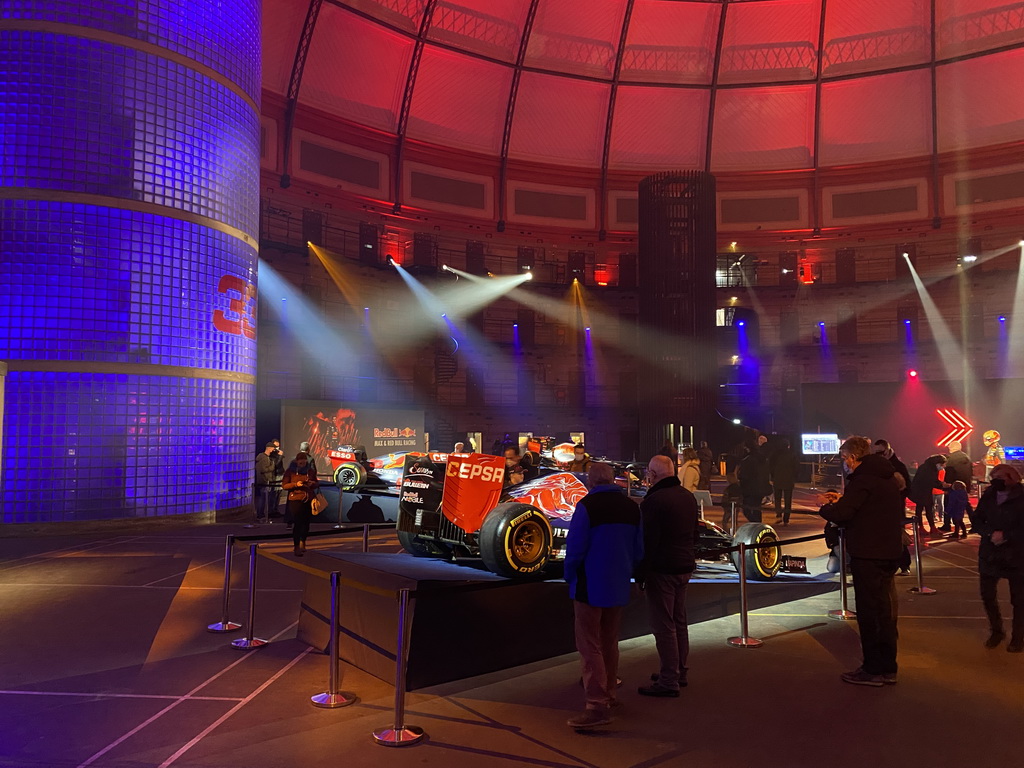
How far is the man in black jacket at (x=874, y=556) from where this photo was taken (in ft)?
18.6

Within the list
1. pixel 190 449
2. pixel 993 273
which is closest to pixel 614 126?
pixel 993 273

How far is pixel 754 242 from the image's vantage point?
114ft

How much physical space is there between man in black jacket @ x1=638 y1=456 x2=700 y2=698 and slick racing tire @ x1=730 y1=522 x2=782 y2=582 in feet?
12.0

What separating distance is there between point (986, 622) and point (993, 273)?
29.7 m

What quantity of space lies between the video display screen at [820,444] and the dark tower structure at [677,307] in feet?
10.9

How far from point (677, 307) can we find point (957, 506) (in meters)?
11.9

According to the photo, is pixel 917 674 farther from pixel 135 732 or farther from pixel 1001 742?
pixel 135 732

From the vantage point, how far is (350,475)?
15234 mm

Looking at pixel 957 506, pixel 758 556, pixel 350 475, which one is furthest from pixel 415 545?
pixel 957 506

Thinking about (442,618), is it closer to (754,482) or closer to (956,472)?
(754,482)

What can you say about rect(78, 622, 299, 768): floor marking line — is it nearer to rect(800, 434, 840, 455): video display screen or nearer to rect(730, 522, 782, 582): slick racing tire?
rect(730, 522, 782, 582): slick racing tire

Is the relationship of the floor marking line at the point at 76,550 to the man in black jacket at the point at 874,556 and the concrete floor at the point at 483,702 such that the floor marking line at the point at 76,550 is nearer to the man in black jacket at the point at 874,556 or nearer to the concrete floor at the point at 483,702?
the concrete floor at the point at 483,702

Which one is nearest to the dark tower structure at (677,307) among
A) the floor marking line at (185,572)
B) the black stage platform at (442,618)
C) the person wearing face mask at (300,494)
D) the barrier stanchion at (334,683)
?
the person wearing face mask at (300,494)

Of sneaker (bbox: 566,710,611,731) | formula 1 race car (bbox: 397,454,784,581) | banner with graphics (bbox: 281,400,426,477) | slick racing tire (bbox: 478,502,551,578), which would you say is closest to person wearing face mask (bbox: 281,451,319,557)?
formula 1 race car (bbox: 397,454,784,581)
